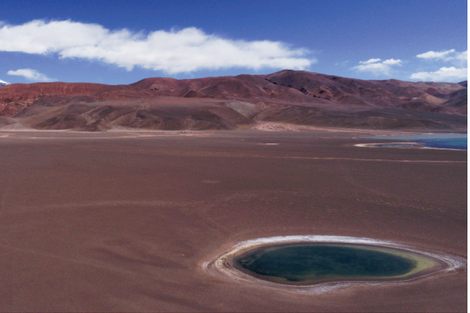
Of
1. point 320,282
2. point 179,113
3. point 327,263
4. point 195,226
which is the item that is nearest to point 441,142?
point 195,226

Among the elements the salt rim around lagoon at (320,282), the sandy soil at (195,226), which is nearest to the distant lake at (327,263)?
the salt rim around lagoon at (320,282)

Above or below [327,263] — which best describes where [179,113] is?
above

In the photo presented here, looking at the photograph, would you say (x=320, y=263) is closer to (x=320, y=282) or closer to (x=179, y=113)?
(x=320, y=282)

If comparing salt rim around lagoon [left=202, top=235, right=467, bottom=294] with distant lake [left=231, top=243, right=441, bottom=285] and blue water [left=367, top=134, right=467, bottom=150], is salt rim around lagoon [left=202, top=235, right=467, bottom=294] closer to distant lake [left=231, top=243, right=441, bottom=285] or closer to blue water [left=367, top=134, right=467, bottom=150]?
distant lake [left=231, top=243, right=441, bottom=285]

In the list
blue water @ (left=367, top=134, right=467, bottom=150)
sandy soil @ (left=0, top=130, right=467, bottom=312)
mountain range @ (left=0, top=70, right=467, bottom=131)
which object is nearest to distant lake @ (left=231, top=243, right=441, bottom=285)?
sandy soil @ (left=0, top=130, right=467, bottom=312)

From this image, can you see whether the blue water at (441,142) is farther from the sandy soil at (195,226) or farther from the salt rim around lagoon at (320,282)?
the salt rim around lagoon at (320,282)

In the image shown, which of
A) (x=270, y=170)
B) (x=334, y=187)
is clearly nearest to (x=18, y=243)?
(x=334, y=187)
